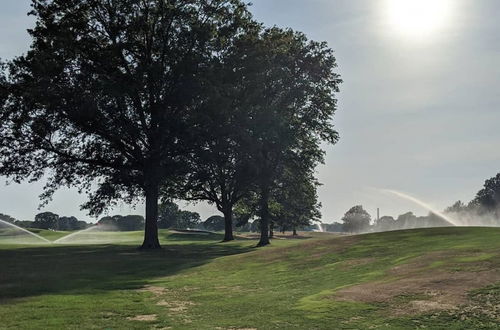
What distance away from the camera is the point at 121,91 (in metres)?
35.0

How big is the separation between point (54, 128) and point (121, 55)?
7.65 metres

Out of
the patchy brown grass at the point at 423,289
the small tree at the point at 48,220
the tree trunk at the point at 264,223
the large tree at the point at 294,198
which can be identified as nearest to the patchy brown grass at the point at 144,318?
the patchy brown grass at the point at 423,289

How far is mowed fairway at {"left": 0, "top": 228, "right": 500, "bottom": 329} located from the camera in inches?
456

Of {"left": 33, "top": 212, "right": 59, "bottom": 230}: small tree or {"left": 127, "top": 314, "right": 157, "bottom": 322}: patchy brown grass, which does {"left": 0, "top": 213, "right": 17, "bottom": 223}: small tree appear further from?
{"left": 127, "top": 314, "right": 157, "bottom": 322}: patchy brown grass

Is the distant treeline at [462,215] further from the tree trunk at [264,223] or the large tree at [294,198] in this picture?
the tree trunk at [264,223]

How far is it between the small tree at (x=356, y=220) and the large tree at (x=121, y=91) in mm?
Answer: 138931

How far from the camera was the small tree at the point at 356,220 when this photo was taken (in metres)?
171

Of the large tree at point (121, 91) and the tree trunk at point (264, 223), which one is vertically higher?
the large tree at point (121, 91)

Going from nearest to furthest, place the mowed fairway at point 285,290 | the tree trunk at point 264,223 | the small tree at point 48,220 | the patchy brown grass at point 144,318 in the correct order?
the mowed fairway at point 285,290 → the patchy brown grass at point 144,318 → the tree trunk at point 264,223 → the small tree at point 48,220

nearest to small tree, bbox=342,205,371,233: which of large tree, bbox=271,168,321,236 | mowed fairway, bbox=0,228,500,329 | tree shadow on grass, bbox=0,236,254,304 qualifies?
large tree, bbox=271,168,321,236

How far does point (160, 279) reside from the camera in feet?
72.0

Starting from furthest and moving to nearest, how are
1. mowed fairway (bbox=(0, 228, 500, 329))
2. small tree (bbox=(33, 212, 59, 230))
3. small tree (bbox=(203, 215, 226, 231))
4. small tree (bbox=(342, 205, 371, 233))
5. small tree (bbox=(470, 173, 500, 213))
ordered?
small tree (bbox=(203, 215, 226, 231)) < small tree (bbox=(33, 212, 59, 230)) < small tree (bbox=(342, 205, 371, 233)) < small tree (bbox=(470, 173, 500, 213)) < mowed fairway (bbox=(0, 228, 500, 329))

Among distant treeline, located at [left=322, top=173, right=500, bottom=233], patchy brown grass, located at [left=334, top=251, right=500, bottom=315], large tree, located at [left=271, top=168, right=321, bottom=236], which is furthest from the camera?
distant treeline, located at [left=322, top=173, right=500, bottom=233]

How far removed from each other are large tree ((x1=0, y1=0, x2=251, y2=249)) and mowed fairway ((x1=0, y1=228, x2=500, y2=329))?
12.3 m
